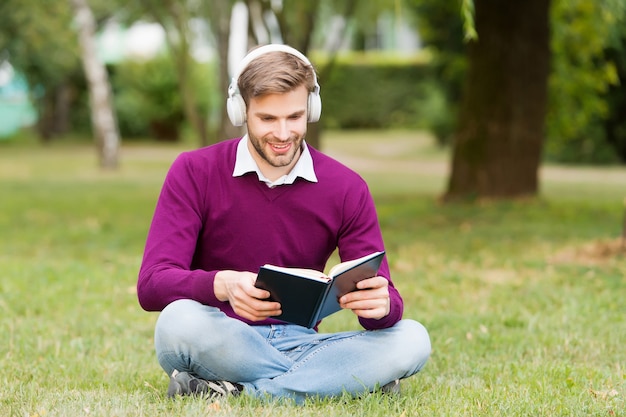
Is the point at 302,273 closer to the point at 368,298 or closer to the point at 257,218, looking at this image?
the point at 368,298

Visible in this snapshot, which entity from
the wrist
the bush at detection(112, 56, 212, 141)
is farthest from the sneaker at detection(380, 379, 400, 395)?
the bush at detection(112, 56, 212, 141)

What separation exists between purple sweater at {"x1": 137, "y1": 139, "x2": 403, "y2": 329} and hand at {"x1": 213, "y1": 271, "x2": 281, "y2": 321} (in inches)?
11.1

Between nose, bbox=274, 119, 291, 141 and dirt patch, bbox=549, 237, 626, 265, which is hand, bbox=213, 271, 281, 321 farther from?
dirt patch, bbox=549, 237, 626, 265

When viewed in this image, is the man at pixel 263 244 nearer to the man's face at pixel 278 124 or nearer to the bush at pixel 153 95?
the man's face at pixel 278 124

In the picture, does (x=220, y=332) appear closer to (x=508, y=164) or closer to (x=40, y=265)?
(x=40, y=265)

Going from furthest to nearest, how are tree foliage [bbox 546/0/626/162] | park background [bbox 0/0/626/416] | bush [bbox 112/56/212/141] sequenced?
bush [bbox 112/56/212/141] → tree foliage [bbox 546/0/626/162] → park background [bbox 0/0/626/416]

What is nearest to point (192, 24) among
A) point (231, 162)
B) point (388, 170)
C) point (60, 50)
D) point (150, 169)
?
point (150, 169)

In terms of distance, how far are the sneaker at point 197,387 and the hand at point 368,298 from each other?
0.60m

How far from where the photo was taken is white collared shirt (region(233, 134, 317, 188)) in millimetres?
3672

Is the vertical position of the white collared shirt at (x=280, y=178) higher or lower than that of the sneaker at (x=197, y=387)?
higher

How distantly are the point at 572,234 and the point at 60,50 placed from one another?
75.9 ft

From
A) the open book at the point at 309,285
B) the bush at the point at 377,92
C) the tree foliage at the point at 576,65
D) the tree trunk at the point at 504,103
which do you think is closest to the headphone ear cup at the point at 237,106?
the open book at the point at 309,285

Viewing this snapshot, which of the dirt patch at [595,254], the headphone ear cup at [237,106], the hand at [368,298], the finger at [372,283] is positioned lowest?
the dirt patch at [595,254]

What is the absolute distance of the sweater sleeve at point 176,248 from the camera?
3.46 metres
